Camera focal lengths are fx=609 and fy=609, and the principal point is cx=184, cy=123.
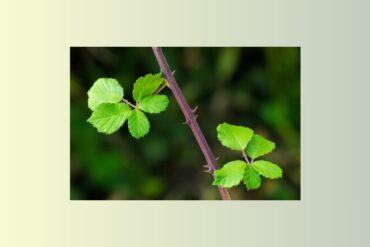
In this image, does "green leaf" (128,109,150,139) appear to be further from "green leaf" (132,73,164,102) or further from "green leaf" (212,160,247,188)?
"green leaf" (212,160,247,188)

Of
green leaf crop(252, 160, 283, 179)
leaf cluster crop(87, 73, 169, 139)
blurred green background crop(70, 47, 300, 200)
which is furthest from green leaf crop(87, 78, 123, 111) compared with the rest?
blurred green background crop(70, 47, 300, 200)

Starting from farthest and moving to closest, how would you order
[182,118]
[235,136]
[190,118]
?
[182,118] < [235,136] < [190,118]

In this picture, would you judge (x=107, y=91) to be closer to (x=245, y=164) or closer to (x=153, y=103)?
(x=153, y=103)

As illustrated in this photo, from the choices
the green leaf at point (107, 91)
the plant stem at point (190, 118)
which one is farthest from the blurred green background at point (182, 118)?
the plant stem at point (190, 118)

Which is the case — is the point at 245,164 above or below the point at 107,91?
below

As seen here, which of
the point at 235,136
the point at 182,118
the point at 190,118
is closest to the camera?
the point at 190,118

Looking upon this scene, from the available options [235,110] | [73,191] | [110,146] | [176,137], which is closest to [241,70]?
[235,110]

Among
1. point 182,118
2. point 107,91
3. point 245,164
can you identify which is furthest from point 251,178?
point 182,118
